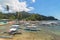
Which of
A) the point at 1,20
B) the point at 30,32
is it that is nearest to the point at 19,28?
the point at 30,32

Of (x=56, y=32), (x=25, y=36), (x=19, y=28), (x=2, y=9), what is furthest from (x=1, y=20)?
(x=56, y=32)

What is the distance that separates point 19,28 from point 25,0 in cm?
62

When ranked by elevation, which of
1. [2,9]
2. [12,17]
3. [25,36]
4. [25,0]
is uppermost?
[25,0]

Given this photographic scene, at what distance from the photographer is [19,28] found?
9.14 ft

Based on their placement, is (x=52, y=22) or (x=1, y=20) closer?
(x=52, y=22)

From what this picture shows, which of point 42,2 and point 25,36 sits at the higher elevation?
point 42,2

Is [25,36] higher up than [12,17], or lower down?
lower down

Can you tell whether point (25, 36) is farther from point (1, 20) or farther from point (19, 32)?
point (1, 20)

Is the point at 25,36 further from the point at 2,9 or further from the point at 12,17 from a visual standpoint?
the point at 2,9

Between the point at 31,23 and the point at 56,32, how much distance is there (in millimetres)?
551

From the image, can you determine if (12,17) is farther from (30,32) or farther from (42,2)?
(42,2)

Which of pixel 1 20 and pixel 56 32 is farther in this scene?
pixel 1 20

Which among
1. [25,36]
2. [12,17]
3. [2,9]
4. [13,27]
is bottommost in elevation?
[25,36]

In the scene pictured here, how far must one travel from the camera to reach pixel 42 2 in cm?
280
